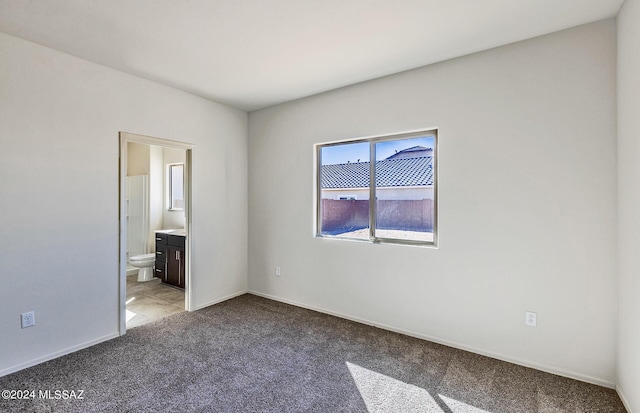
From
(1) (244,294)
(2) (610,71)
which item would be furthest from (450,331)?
(1) (244,294)

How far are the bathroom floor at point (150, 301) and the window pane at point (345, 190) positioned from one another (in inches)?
83.3

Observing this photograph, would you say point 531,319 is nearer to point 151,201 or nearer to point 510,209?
point 510,209

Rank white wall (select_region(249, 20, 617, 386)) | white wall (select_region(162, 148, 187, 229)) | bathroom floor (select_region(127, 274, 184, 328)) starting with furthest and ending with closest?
white wall (select_region(162, 148, 187, 229)) → bathroom floor (select_region(127, 274, 184, 328)) → white wall (select_region(249, 20, 617, 386))

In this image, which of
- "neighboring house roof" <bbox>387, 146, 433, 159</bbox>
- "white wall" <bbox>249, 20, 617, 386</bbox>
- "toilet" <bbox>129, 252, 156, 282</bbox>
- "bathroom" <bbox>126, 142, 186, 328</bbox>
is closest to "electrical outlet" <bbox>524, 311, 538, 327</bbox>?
"white wall" <bbox>249, 20, 617, 386</bbox>

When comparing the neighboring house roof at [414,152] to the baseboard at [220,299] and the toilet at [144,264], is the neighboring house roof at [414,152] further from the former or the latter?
the toilet at [144,264]

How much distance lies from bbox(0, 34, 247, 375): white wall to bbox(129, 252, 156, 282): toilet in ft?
6.47

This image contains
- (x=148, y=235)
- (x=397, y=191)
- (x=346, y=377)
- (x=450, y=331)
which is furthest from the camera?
(x=148, y=235)

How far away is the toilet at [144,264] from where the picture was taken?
4.71 meters

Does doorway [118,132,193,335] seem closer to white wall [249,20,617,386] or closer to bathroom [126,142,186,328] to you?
bathroom [126,142,186,328]

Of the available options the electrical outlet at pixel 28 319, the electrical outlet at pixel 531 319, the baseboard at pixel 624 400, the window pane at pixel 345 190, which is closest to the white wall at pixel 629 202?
the baseboard at pixel 624 400

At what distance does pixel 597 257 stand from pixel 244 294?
3.84m

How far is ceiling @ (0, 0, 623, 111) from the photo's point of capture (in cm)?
197

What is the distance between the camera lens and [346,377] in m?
2.27

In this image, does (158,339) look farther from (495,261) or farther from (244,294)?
(495,261)
